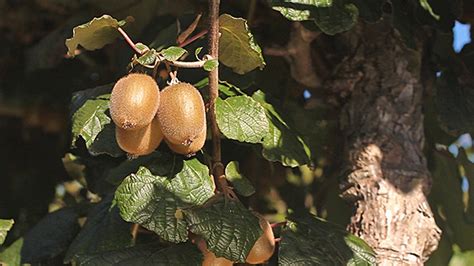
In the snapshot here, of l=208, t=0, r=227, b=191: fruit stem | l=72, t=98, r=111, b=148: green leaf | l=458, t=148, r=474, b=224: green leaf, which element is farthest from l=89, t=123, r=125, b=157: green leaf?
l=458, t=148, r=474, b=224: green leaf

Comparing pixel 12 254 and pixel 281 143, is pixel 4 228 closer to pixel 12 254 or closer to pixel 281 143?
pixel 12 254

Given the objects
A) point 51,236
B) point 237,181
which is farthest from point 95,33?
point 51,236

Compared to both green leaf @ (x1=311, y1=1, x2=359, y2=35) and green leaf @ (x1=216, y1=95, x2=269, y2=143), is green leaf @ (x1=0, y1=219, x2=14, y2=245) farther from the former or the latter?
green leaf @ (x1=311, y1=1, x2=359, y2=35)

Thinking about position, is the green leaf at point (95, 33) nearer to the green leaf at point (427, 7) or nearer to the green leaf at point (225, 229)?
the green leaf at point (225, 229)

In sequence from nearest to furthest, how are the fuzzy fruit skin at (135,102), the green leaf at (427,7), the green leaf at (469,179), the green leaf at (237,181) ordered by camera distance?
the fuzzy fruit skin at (135,102)
the green leaf at (237,181)
the green leaf at (427,7)
the green leaf at (469,179)

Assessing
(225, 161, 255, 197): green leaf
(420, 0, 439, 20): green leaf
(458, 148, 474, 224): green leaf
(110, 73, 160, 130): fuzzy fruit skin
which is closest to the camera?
(110, 73, 160, 130): fuzzy fruit skin

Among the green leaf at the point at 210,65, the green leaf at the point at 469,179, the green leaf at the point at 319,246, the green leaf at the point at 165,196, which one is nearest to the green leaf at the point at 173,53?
the green leaf at the point at 210,65
